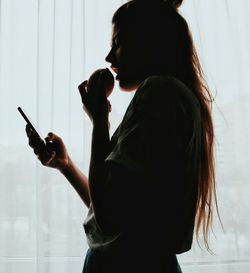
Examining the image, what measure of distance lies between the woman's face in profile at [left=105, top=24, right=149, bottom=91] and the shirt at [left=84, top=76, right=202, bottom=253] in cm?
9

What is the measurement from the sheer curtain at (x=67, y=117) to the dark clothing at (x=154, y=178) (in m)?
0.93

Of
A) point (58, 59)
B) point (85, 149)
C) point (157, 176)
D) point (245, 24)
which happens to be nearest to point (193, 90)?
point (157, 176)

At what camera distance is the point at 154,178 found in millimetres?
562

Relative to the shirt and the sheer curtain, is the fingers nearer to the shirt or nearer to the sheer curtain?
the shirt

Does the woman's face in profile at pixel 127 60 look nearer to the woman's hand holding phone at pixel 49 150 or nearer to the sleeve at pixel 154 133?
the sleeve at pixel 154 133

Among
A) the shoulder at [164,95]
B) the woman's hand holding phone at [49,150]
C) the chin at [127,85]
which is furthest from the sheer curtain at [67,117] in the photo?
the shoulder at [164,95]

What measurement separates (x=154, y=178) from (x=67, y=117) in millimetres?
1023

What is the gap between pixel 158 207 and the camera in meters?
0.57

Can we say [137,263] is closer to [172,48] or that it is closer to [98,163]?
[98,163]

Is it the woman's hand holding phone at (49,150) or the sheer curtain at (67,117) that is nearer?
the woman's hand holding phone at (49,150)

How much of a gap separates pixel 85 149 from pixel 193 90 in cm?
87

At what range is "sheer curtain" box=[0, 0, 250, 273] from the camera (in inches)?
59.1

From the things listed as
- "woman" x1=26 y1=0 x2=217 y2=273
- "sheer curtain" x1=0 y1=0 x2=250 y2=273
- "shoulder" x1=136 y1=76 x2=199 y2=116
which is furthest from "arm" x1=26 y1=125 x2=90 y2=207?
"sheer curtain" x1=0 y1=0 x2=250 y2=273

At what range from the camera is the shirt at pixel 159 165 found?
1.86 ft
